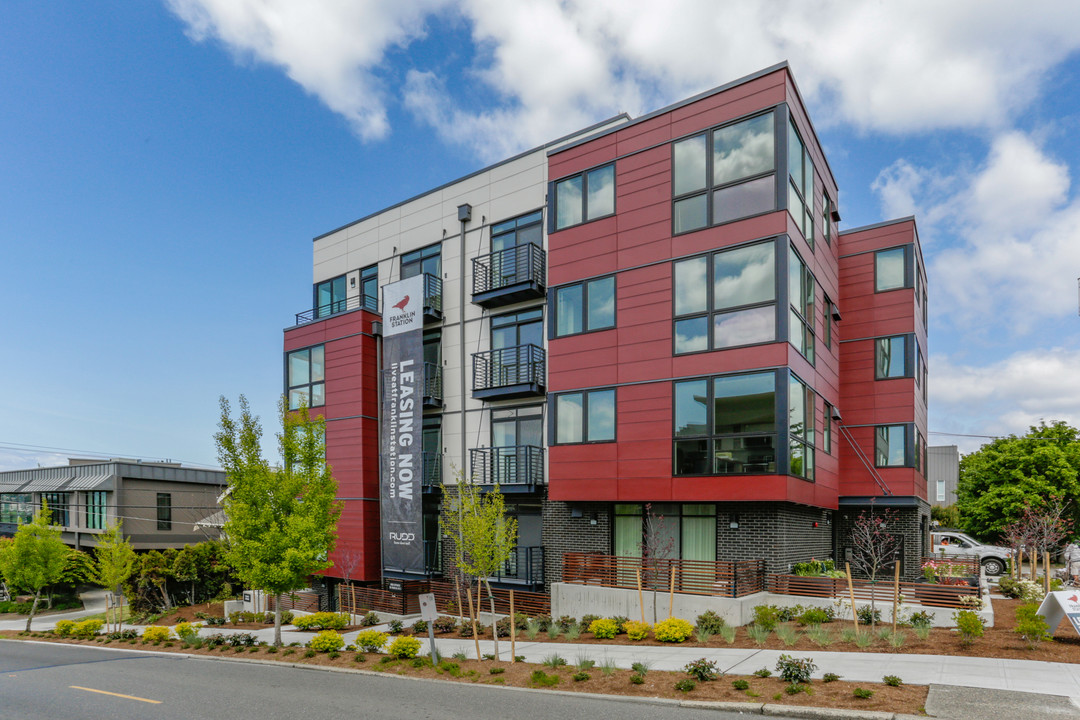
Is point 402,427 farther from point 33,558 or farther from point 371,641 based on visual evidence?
point 33,558

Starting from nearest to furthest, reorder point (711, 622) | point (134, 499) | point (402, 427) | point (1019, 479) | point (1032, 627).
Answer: point (1032, 627), point (711, 622), point (402, 427), point (1019, 479), point (134, 499)

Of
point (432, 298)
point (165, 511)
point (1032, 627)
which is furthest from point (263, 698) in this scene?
point (165, 511)

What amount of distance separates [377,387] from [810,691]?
1882 centimetres

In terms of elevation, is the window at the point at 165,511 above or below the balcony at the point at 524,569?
below

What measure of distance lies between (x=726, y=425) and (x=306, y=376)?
16.7 m

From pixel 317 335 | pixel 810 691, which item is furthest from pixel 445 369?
pixel 810 691

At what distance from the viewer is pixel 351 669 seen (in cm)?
1477

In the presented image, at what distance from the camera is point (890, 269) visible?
24.0m

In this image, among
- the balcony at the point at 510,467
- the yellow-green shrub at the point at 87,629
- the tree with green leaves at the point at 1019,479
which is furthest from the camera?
the tree with green leaves at the point at 1019,479

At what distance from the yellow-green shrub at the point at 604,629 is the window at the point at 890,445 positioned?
39.1ft

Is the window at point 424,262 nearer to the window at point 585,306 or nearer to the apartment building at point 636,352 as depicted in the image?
the apartment building at point 636,352

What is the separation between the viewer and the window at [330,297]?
29.2 metres

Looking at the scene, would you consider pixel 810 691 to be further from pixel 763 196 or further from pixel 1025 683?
pixel 763 196

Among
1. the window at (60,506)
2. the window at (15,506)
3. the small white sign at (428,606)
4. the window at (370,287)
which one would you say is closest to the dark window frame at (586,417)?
the small white sign at (428,606)
